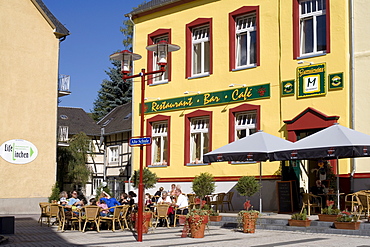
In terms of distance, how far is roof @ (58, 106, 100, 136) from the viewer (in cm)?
3959

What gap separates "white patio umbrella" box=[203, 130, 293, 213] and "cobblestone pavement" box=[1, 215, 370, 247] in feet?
7.38

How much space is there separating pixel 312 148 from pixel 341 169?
3.07 meters

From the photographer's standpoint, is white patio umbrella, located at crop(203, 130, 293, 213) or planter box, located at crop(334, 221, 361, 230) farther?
white patio umbrella, located at crop(203, 130, 293, 213)

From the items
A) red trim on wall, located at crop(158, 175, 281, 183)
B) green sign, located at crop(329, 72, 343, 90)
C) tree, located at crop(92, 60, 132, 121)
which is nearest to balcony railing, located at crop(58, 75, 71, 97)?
red trim on wall, located at crop(158, 175, 281, 183)

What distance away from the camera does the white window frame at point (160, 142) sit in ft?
80.0

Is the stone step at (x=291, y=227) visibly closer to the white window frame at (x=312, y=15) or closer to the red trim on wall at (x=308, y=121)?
the red trim on wall at (x=308, y=121)

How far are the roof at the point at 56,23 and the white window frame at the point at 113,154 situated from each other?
9974mm

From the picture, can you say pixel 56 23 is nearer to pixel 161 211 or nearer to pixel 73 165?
pixel 73 165

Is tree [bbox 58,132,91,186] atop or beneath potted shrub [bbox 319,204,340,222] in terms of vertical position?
atop

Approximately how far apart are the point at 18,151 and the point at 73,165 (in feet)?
31.3

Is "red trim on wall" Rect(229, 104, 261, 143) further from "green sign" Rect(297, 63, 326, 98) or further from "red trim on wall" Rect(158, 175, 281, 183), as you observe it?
"green sign" Rect(297, 63, 326, 98)

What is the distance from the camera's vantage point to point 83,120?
42062mm

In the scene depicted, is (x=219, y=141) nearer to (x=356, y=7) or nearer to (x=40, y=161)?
(x=356, y=7)

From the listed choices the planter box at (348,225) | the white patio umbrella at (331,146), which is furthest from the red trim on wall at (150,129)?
the planter box at (348,225)
